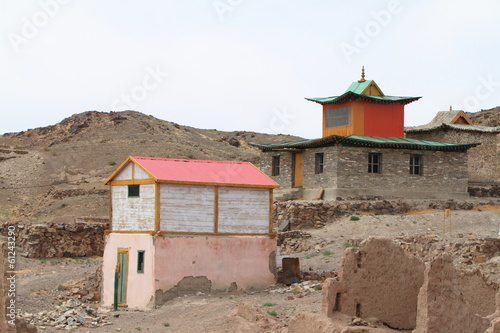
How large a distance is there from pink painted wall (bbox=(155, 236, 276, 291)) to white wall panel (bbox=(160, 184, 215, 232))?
1.24 feet

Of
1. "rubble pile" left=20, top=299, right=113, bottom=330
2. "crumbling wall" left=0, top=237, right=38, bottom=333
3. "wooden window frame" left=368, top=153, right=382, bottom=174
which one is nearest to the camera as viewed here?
"crumbling wall" left=0, top=237, right=38, bottom=333

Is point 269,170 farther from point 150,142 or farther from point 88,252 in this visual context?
point 150,142

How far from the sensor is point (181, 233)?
75.4ft

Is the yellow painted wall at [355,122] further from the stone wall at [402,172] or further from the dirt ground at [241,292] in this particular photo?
the dirt ground at [241,292]

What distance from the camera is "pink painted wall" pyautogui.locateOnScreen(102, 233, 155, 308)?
22.5 m

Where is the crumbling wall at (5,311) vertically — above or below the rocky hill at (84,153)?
below

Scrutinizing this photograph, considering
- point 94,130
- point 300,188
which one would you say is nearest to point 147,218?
point 300,188

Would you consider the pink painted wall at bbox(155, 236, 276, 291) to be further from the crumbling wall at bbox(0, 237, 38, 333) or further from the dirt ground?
the crumbling wall at bbox(0, 237, 38, 333)

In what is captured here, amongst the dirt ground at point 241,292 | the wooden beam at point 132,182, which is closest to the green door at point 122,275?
the dirt ground at point 241,292

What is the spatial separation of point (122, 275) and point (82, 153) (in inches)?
1713

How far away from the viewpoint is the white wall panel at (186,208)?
75.3ft

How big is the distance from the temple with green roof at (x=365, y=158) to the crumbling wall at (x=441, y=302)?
24627 mm

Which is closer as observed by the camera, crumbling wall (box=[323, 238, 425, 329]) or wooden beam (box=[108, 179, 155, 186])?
crumbling wall (box=[323, 238, 425, 329])

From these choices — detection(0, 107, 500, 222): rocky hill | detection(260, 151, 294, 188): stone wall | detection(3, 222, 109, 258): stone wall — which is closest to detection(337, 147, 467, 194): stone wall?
detection(260, 151, 294, 188): stone wall
